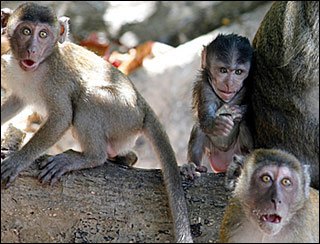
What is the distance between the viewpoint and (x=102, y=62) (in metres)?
5.43

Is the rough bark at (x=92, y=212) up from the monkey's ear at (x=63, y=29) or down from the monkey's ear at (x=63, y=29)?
down

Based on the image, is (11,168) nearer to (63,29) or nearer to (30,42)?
(30,42)

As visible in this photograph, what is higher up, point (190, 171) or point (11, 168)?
point (11, 168)

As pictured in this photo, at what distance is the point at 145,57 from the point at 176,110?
1078 millimetres

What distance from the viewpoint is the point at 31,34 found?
192 inches

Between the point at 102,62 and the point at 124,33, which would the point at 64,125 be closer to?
the point at 102,62

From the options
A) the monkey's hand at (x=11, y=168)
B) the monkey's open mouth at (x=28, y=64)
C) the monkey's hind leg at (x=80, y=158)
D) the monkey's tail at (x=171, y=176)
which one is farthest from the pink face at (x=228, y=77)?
the monkey's hand at (x=11, y=168)

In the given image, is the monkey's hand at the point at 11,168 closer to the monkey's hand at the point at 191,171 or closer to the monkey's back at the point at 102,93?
the monkey's back at the point at 102,93

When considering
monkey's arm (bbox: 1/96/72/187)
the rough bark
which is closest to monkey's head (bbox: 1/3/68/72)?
monkey's arm (bbox: 1/96/72/187)

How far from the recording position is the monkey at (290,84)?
15.5ft

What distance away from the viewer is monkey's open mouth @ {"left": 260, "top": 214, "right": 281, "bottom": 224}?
3.79 meters

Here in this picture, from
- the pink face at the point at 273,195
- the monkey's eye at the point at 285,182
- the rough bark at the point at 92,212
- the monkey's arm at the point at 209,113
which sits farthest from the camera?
the monkey's arm at the point at 209,113

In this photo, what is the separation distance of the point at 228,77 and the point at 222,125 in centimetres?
50

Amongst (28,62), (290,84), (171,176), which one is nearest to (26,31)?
(28,62)
